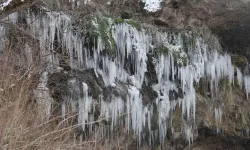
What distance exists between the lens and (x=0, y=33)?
7.57m

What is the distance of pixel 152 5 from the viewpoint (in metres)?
9.48

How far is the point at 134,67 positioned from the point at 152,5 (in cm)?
154

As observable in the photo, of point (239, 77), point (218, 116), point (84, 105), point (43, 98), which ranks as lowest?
point (218, 116)

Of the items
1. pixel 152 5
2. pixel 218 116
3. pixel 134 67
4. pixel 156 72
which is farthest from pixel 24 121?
pixel 218 116

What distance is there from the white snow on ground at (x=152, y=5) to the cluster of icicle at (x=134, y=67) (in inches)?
21.4

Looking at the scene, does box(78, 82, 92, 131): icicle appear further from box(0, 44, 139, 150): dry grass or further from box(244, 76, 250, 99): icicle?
box(244, 76, 250, 99): icicle

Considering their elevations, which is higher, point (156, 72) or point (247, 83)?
point (156, 72)

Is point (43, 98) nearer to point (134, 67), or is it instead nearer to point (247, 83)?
point (134, 67)

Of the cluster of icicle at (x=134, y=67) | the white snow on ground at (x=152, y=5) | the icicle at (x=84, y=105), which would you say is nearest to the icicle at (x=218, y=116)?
the cluster of icicle at (x=134, y=67)

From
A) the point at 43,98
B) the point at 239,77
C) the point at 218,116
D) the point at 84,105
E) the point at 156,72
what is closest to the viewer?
the point at 43,98

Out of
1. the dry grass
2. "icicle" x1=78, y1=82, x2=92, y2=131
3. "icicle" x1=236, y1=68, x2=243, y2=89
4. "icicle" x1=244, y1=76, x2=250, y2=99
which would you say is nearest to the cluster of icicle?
Result: "icicle" x1=78, y1=82, x2=92, y2=131

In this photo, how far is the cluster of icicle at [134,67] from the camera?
8.09 metres

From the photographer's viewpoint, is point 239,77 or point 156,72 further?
point 239,77

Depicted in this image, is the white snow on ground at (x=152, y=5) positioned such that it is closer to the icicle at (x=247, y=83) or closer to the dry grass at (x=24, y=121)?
the icicle at (x=247, y=83)
